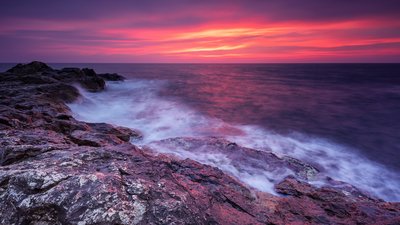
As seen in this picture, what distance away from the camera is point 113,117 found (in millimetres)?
16219

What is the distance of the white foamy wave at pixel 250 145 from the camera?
7543mm

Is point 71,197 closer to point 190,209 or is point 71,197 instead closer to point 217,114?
point 190,209

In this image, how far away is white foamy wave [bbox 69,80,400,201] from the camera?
754 cm

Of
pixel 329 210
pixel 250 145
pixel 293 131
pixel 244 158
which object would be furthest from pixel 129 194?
pixel 293 131

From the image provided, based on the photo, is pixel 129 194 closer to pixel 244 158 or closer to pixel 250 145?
pixel 244 158

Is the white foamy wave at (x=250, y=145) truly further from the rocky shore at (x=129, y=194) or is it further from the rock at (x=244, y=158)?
the rocky shore at (x=129, y=194)

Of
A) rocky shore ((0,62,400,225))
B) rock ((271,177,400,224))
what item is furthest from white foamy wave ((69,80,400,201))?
rocky shore ((0,62,400,225))

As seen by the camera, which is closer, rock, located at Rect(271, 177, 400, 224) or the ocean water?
rock, located at Rect(271, 177, 400, 224)

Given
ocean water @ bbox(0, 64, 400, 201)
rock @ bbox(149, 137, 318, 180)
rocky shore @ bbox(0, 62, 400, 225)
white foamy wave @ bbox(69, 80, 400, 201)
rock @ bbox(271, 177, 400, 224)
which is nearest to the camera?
rocky shore @ bbox(0, 62, 400, 225)

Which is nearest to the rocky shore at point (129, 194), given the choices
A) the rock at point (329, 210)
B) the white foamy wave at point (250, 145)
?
the rock at point (329, 210)

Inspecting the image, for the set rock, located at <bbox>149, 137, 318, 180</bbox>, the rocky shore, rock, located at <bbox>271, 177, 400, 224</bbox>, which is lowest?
rock, located at <bbox>149, 137, 318, 180</bbox>

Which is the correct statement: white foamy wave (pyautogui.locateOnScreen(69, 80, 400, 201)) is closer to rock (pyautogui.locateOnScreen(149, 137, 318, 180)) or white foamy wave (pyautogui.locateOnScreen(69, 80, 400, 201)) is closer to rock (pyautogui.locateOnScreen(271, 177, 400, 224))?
rock (pyautogui.locateOnScreen(149, 137, 318, 180))

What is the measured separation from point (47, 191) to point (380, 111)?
76.6 ft

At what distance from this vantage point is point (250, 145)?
11.5 m
